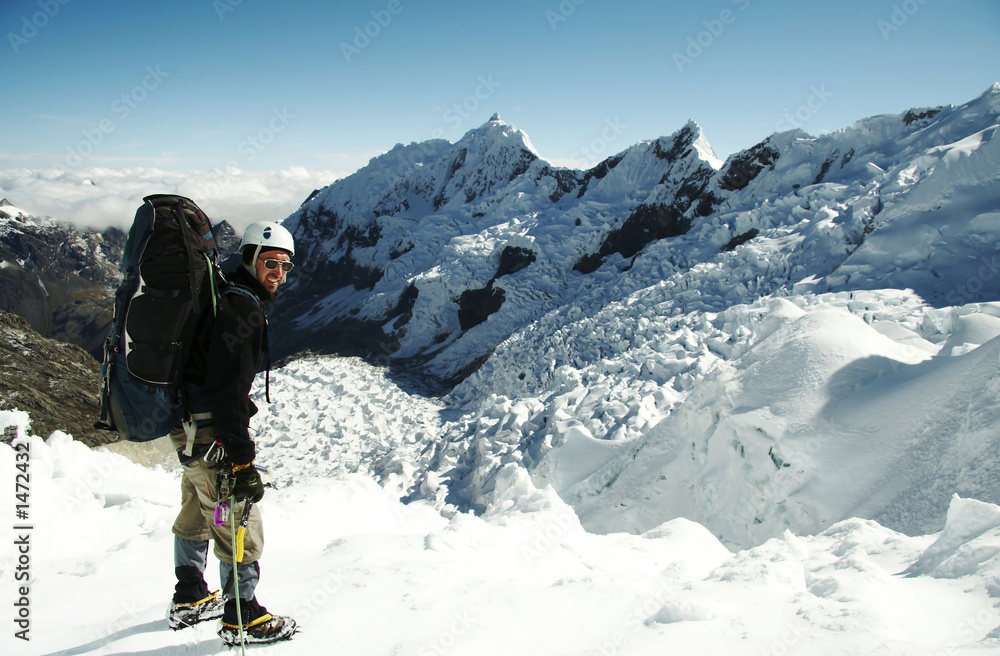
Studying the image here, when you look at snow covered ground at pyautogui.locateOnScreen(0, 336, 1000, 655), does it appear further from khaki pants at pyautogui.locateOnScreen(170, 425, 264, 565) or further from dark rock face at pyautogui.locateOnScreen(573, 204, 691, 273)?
dark rock face at pyautogui.locateOnScreen(573, 204, 691, 273)

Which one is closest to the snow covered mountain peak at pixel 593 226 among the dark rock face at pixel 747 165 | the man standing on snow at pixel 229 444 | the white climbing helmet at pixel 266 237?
the dark rock face at pixel 747 165

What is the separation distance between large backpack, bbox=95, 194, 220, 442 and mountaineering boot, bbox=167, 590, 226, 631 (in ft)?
3.02

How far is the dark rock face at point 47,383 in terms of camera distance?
6.69 metres

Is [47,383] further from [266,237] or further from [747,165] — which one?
[747,165]

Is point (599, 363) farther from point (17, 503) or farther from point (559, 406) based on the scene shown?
point (17, 503)

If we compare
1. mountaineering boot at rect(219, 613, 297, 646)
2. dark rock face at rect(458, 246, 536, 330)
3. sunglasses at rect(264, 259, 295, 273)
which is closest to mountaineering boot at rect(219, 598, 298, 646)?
mountaineering boot at rect(219, 613, 297, 646)

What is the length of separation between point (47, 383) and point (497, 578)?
24.8 ft

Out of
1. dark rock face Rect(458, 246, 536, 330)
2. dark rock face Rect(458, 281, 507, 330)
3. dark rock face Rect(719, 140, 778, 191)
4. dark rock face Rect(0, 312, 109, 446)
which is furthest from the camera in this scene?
dark rock face Rect(458, 246, 536, 330)

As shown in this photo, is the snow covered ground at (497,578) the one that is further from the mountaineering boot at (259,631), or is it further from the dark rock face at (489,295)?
the dark rock face at (489,295)

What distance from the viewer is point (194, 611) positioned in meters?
2.66

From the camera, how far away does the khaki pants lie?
8.36 feet

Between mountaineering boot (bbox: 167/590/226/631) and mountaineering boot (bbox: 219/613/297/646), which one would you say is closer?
mountaineering boot (bbox: 219/613/297/646)

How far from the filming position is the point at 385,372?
24500mm

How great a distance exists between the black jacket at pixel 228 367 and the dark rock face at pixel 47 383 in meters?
4.90
